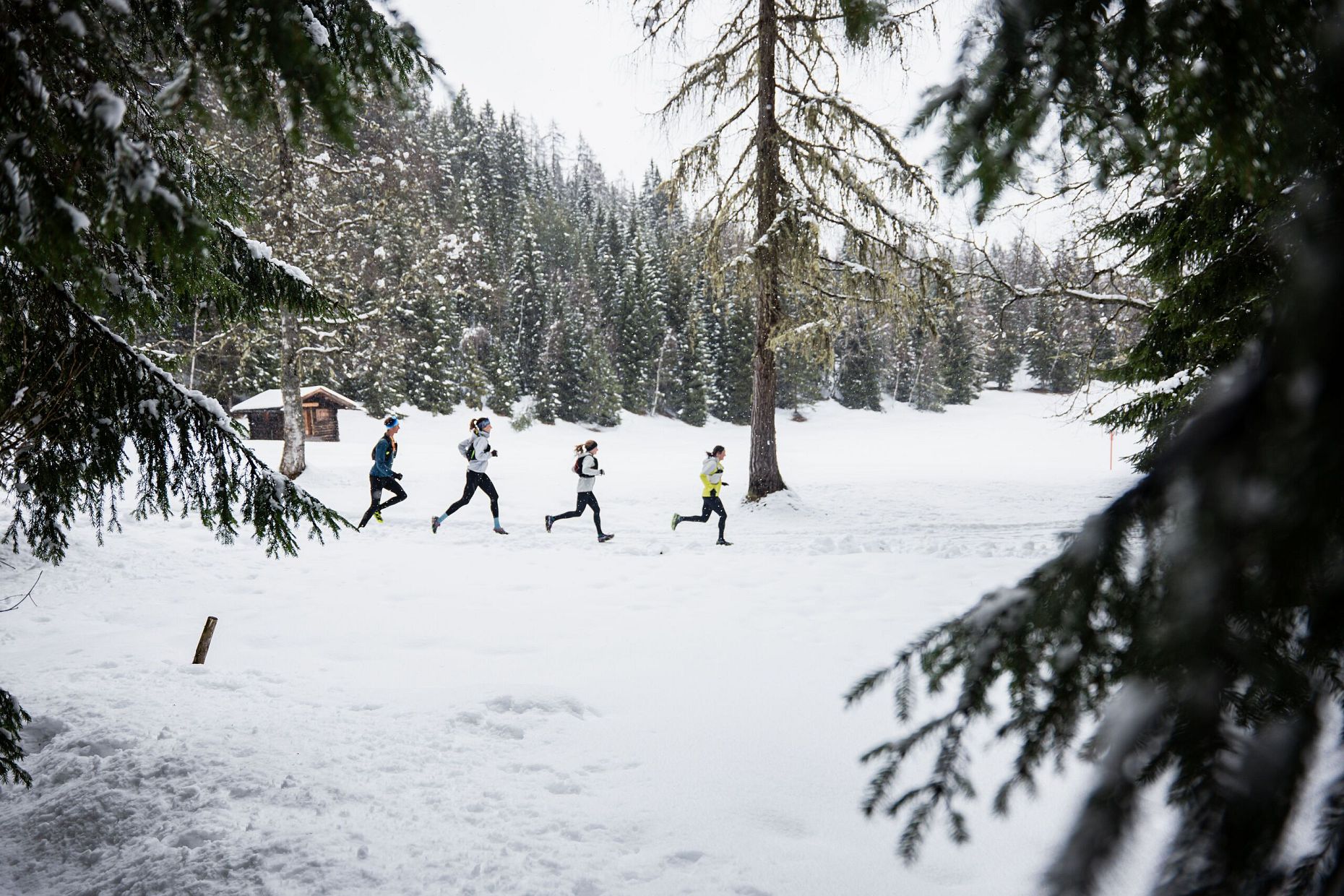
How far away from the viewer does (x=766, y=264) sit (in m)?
11.9

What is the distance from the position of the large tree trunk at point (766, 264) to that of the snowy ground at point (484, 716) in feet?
8.45

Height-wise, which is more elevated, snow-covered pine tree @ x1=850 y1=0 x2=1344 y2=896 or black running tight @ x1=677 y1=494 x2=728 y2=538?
snow-covered pine tree @ x1=850 y1=0 x2=1344 y2=896

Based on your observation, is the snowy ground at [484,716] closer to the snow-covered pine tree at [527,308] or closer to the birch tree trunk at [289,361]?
the birch tree trunk at [289,361]

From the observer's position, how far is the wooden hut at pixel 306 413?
98.6 ft

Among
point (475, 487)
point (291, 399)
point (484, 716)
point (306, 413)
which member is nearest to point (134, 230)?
point (484, 716)

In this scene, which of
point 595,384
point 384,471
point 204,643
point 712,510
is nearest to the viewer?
point 204,643

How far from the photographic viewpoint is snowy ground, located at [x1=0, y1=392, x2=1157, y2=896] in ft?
9.57

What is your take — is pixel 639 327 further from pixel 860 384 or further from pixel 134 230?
pixel 134 230

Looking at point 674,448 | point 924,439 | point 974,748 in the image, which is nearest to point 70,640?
point 974,748

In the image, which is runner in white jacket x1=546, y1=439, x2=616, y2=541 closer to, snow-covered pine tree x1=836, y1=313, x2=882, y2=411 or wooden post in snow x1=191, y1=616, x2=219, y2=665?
wooden post in snow x1=191, y1=616, x2=219, y2=665

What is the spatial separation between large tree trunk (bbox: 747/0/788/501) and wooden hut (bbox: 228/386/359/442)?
79.4 ft

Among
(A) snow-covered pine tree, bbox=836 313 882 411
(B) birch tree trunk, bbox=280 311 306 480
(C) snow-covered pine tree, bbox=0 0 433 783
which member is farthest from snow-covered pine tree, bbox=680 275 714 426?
(C) snow-covered pine tree, bbox=0 0 433 783

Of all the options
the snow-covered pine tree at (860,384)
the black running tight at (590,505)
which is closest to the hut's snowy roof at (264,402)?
the black running tight at (590,505)

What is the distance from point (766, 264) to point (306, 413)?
28543 mm
